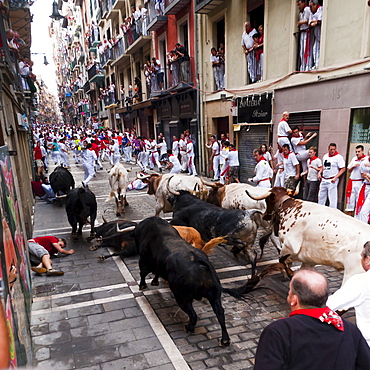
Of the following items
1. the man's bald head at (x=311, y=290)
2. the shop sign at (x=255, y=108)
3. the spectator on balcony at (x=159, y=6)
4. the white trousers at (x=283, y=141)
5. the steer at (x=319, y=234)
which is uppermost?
the spectator on balcony at (x=159, y=6)

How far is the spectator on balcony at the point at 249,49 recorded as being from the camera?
1284cm

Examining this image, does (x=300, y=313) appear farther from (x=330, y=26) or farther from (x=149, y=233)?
(x=330, y=26)

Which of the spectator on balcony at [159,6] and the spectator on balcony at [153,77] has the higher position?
the spectator on balcony at [159,6]

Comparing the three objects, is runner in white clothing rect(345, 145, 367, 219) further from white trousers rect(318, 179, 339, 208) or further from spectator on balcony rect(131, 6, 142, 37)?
spectator on balcony rect(131, 6, 142, 37)

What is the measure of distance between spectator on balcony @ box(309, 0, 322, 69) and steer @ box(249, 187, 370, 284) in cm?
655

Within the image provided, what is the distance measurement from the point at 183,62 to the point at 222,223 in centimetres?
1381

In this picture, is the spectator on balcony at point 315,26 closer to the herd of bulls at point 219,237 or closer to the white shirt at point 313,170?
the white shirt at point 313,170

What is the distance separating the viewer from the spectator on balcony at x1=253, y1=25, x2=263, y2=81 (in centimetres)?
1247

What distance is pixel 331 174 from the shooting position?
898 centimetres

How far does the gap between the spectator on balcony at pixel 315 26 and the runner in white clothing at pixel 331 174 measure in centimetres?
310

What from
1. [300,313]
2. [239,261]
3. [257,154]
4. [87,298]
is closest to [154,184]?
[257,154]

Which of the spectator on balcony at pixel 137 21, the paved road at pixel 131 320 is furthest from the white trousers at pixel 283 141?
the spectator on balcony at pixel 137 21

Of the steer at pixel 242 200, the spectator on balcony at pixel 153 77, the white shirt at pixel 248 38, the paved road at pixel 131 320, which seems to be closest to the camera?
the paved road at pixel 131 320

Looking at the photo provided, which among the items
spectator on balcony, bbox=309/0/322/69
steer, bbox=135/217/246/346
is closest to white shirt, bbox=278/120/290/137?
spectator on balcony, bbox=309/0/322/69
